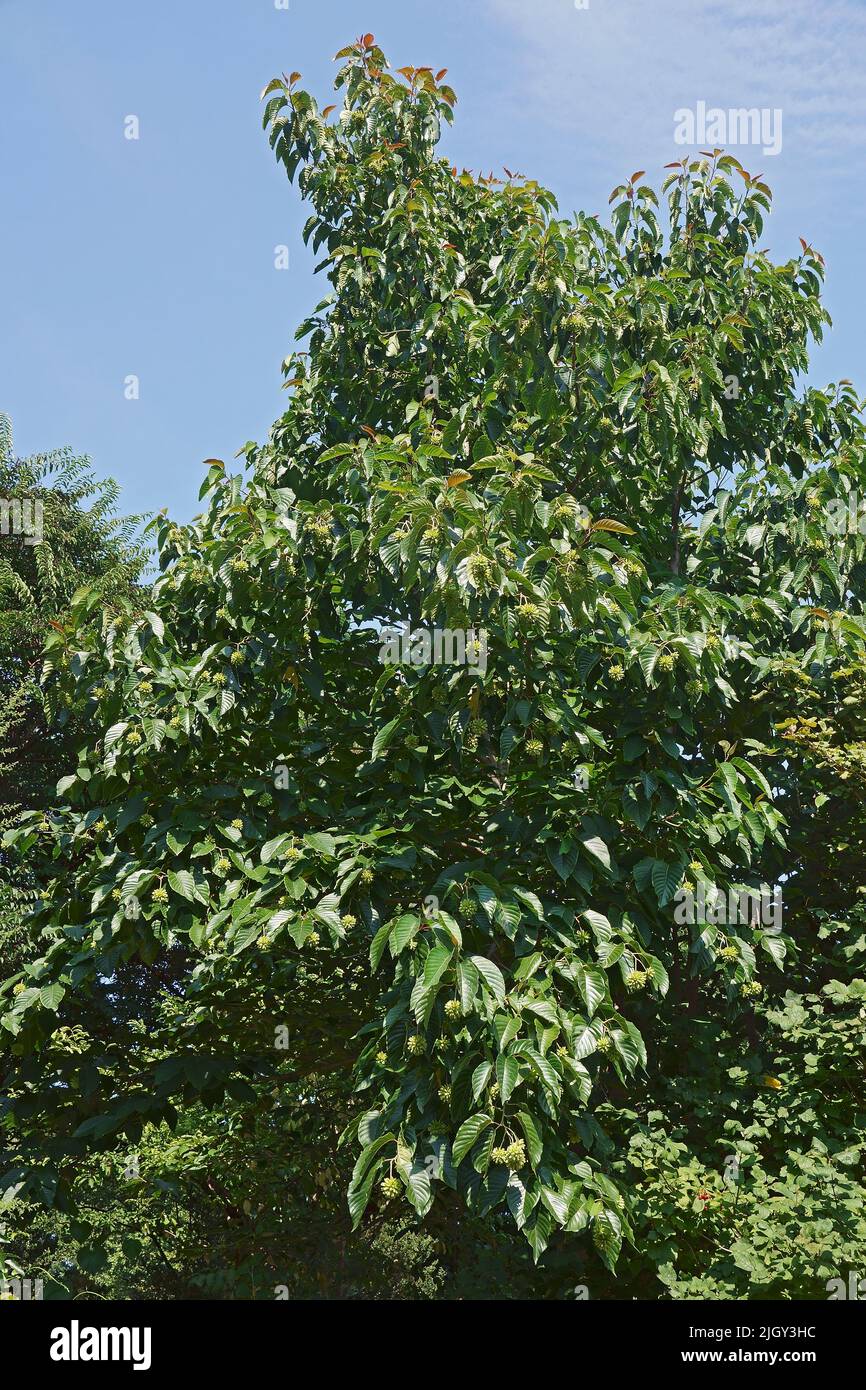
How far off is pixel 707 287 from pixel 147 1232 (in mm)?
9723

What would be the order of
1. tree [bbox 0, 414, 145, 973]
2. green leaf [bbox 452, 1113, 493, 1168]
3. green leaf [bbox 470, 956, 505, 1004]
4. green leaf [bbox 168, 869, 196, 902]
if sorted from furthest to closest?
tree [bbox 0, 414, 145, 973] → green leaf [bbox 168, 869, 196, 902] → green leaf [bbox 470, 956, 505, 1004] → green leaf [bbox 452, 1113, 493, 1168]

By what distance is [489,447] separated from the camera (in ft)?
21.4

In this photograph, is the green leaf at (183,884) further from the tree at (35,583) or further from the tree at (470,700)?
the tree at (35,583)

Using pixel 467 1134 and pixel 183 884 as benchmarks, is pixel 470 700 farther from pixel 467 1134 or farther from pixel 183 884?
pixel 467 1134

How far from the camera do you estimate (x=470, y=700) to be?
5.68 meters

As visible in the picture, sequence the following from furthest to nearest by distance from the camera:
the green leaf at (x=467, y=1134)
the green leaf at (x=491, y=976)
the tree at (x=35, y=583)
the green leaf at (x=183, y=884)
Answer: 1. the tree at (x=35, y=583)
2. the green leaf at (x=183, y=884)
3. the green leaf at (x=491, y=976)
4. the green leaf at (x=467, y=1134)

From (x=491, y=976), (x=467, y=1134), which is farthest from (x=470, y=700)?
(x=467, y=1134)

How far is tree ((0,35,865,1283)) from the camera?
17.1 feet

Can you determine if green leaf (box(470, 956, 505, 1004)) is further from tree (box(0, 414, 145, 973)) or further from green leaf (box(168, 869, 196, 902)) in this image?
tree (box(0, 414, 145, 973))

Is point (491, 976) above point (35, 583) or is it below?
below

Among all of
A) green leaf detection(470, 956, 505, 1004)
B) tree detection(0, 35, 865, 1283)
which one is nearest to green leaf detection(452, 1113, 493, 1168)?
tree detection(0, 35, 865, 1283)

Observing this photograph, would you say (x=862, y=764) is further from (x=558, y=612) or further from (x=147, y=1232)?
(x=147, y=1232)

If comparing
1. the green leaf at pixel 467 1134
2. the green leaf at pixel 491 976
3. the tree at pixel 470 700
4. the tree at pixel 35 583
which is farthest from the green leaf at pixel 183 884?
the tree at pixel 35 583

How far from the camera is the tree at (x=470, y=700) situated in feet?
17.1
